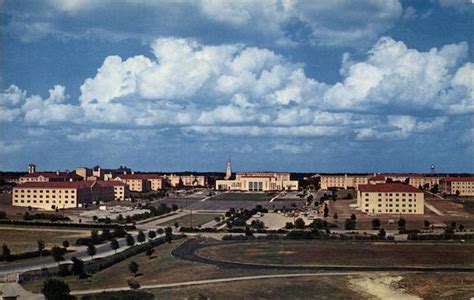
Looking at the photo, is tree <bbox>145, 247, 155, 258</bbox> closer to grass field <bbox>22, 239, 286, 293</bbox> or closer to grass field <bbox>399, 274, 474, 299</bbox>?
grass field <bbox>22, 239, 286, 293</bbox>

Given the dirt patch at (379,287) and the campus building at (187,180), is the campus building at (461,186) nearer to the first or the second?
the campus building at (187,180)

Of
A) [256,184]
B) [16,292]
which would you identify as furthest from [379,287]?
[256,184]

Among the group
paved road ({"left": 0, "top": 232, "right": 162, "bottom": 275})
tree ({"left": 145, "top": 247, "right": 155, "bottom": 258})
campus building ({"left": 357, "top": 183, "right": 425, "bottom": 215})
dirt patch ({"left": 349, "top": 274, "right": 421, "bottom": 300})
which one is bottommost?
paved road ({"left": 0, "top": 232, "right": 162, "bottom": 275})

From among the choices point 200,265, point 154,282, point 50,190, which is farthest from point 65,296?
point 50,190

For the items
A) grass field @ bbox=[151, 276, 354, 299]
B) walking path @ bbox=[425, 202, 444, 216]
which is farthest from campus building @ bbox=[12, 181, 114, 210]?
grass field @ bbox=[151, 276, 354, 299]

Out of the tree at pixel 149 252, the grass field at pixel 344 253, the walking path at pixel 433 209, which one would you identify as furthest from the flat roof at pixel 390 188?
the tree at pixel 149 252

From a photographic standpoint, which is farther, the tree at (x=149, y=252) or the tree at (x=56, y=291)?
the tree at (x=149, y=252)

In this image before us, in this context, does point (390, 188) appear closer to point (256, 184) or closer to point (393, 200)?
point (393, 200)
